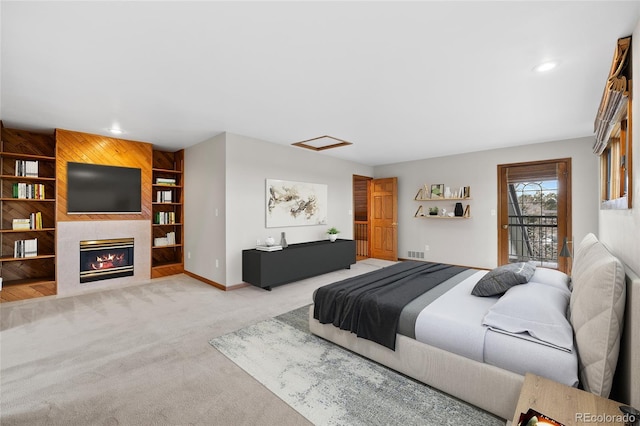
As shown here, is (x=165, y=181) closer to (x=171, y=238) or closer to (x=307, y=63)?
(x=171, y=238)

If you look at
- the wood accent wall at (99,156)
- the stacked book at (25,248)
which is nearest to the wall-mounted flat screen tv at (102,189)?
the wood accent wall at (99,156)

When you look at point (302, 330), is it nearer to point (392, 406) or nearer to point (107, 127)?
point (392, 406)

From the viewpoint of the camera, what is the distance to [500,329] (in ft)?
5.88

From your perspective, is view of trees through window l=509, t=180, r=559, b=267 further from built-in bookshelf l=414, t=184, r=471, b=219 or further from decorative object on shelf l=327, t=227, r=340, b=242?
decorative object on shelf l=327, t=227, r=340, b=242

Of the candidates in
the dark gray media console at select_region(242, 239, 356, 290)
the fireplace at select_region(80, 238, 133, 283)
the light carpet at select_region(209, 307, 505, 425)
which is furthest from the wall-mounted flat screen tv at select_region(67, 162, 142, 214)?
the light carpet at select_region(209, 307, 505, 425)

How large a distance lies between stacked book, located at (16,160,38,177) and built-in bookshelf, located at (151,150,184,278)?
1619 millimetres

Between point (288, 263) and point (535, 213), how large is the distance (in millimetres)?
4584

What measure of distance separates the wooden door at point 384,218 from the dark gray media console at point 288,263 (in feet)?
5.97

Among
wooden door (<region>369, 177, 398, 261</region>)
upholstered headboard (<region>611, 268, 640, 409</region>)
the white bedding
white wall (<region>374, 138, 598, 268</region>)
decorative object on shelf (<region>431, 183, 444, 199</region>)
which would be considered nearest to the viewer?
upholstered headboard (<region>611, 268, 640, 409</region>)

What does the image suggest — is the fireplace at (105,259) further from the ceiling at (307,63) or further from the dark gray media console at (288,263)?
the dark gray media console at (288,263)

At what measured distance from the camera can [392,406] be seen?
1815 mm

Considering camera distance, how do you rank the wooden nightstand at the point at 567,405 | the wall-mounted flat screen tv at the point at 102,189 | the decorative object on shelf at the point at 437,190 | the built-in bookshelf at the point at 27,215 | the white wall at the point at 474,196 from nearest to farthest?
the wooden nightstand at the point at 567,405
the built-in bookshelf at the point at 27,215
the wall-mounted flat screen tv at the point at 102,189
the white wall at the point at 474,196
the decorative object on shelf at the point at 437,190

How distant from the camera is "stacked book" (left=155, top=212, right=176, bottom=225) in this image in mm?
5516

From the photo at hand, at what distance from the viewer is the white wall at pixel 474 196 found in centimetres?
464
